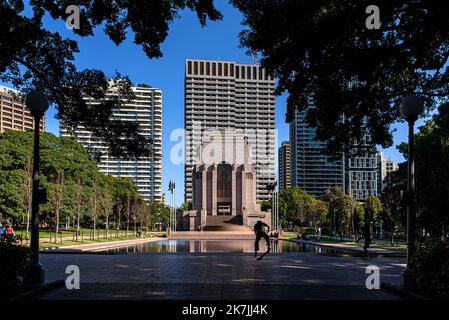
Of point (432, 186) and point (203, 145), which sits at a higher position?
point (203, 145)

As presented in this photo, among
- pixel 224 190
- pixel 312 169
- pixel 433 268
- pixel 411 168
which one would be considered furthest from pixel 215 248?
pixel 312 169

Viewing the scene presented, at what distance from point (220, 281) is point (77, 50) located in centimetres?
842

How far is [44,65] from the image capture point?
12.9 m

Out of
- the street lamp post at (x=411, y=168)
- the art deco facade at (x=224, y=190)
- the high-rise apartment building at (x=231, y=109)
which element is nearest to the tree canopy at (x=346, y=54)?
the street lamp post at (x=411, y=168)

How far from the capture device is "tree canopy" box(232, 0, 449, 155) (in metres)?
9.91

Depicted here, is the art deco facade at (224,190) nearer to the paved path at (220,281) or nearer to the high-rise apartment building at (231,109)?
the paved path at (220,281)

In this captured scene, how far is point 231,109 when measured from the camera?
160 m

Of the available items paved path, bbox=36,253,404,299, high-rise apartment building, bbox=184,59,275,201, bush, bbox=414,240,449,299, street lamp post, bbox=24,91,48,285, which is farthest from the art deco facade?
high-rise apartment building, bbox=184,59,275,201

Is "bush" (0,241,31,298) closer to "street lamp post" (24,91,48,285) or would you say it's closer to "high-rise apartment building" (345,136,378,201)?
"street lamp post" (24,91,48,285)

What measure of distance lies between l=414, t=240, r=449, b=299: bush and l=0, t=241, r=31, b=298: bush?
8966 millimetres
